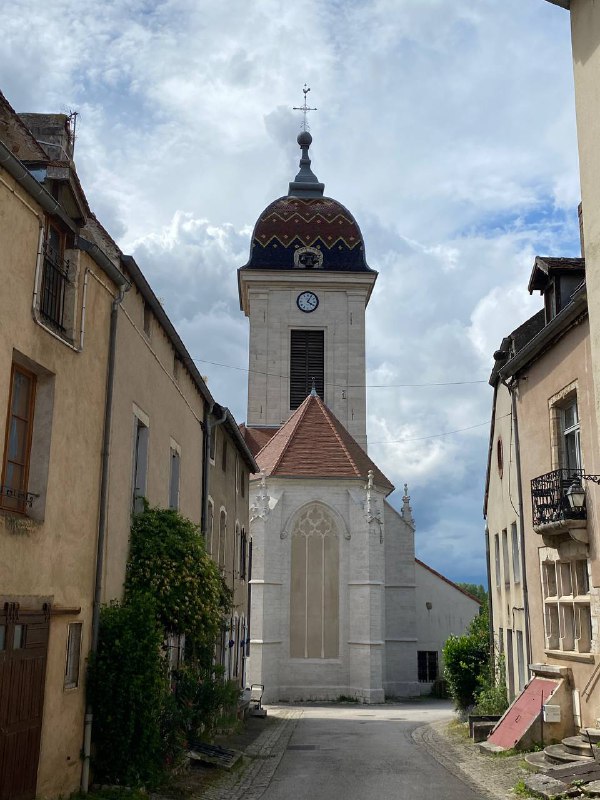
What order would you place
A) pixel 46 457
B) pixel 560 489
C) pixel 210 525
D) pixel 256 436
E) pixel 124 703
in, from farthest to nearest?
1. pixel 256 436
2. pixel 210 525
3. pixel 560 489
4. pixel 124 703
5. pixel 46 457

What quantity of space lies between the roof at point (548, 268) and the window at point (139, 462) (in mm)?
7717

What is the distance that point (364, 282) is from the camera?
44625mm

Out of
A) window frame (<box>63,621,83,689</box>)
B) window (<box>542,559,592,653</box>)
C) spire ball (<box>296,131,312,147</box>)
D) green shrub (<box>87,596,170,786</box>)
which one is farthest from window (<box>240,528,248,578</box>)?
spire ball (<box>296,131,312,147</box>)

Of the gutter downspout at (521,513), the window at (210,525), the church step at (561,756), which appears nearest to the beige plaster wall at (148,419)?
the window at (210,525)

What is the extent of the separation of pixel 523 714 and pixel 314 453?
2039 centimetres

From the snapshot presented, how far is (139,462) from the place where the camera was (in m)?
12.6

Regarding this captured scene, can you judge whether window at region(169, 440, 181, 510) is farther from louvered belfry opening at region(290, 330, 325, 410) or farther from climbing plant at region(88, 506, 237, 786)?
louvered belfry opening at region(290, 330, 325, 410)

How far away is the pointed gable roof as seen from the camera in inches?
1324

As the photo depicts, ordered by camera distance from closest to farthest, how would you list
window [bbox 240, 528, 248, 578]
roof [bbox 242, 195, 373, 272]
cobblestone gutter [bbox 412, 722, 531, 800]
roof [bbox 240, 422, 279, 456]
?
cobblestone gutter [bbox 412, 722, 531, 800]
window [bbox 240, 528, 248, 578]
roof [bbox 240, 422, 279, 456]
roof [bbox 242, 195, 373, 272]

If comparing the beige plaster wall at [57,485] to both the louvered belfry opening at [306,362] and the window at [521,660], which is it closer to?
the window at [521,660]

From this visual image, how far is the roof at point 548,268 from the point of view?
50.4 feet

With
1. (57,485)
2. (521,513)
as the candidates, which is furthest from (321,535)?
(57,485)

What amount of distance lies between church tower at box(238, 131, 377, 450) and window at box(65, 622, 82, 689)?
106 feet

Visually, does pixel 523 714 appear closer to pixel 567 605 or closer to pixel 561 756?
pixel 567 605
